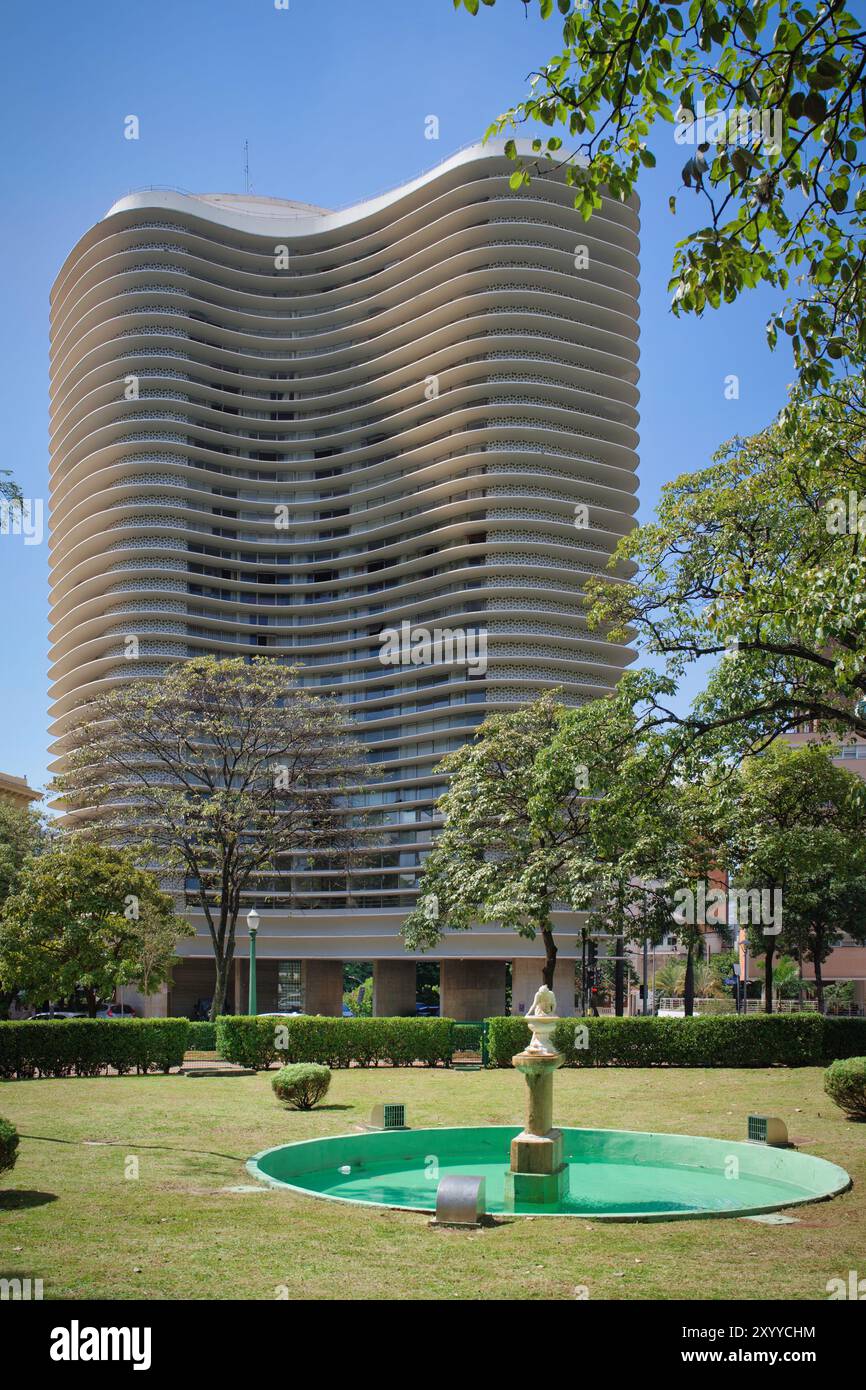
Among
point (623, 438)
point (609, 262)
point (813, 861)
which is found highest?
point (609, 262)

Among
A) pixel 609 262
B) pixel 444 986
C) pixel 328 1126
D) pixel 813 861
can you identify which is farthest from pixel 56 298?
pixel 328 1126

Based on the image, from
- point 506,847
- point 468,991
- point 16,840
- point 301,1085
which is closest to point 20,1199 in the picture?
point 301,1085

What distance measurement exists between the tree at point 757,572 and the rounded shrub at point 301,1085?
382 inches

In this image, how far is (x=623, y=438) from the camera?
82.4 m

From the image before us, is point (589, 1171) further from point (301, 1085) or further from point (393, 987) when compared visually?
point (393, 987)

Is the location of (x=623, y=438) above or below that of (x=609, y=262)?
below

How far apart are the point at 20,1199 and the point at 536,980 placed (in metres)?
61.4

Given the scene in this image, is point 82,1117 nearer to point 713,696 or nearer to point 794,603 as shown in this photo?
point 713,696

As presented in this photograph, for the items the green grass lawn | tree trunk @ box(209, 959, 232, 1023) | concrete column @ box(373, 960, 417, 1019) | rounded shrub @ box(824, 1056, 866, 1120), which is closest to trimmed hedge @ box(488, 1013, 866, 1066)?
the green grass lawn

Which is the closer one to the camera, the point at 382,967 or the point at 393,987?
the point at 382,967

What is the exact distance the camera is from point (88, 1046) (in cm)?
2944

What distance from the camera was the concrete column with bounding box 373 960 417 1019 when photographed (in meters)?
79.3

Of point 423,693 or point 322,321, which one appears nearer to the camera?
point 423,693

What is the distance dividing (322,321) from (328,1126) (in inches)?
3278
